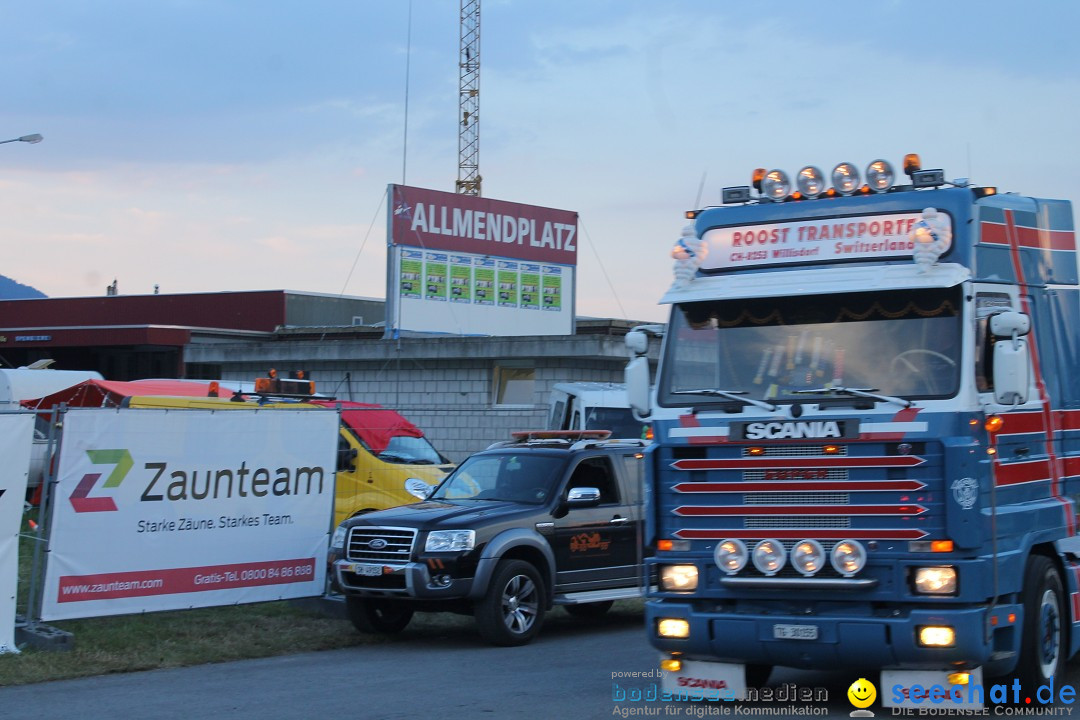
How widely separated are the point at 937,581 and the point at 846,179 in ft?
9.60

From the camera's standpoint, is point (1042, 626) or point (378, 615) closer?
point (1042, 626)

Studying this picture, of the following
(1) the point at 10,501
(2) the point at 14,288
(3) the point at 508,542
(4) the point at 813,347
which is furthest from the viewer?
(2) the point at 14,288

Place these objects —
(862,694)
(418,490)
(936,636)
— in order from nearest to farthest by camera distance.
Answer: (936,636)
(862,694)
(418,490)

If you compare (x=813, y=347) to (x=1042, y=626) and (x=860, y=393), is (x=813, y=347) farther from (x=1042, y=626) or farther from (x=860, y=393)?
(x=1042, y=626)


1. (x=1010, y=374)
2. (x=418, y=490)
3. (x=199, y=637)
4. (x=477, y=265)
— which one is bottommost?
(x=199, y=637)

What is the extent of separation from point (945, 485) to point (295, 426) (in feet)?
24.8

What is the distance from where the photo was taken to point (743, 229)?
29.6 feet

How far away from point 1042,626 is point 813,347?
2.45 meters

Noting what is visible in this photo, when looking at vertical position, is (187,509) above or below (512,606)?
above

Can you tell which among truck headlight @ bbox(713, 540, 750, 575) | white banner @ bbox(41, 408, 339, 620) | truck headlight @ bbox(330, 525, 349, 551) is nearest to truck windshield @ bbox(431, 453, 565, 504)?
truck headlight @ bbox(330, 525, 349, 551)

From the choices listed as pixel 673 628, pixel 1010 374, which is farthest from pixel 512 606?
pixel 1010 374

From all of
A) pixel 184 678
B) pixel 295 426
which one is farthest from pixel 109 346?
pixel 184 678

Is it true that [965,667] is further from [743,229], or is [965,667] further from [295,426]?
[295,426]

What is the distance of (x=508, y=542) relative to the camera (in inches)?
478
